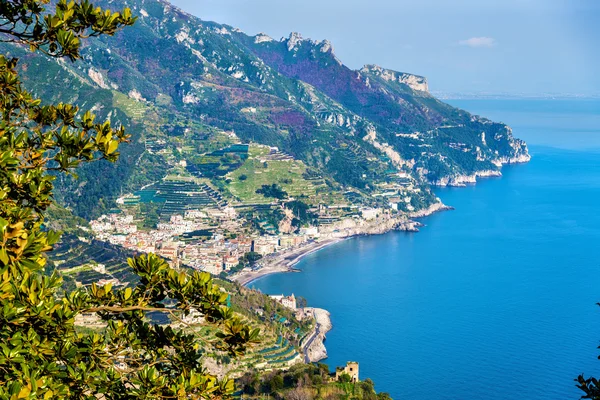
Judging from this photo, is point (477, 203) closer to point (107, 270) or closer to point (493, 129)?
point (493, 129)

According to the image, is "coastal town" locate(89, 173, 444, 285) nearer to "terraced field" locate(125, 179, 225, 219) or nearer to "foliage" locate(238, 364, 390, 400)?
"terraced field" locate(125, 179, 225, 219)

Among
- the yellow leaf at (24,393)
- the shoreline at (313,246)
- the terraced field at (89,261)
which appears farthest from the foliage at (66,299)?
the shoreline at (313,246)

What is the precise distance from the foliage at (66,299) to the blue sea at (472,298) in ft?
81.0

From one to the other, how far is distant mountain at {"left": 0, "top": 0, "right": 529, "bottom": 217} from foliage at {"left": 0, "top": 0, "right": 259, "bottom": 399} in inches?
2207

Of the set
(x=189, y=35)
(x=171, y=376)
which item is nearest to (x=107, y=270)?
(x=171, y=376)

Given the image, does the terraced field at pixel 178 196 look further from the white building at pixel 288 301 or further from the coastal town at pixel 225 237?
the white building at pixel 288 301

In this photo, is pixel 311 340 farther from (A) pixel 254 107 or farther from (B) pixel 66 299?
(A) pixel 254 107

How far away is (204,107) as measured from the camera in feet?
292

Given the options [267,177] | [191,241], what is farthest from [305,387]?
[267,177]

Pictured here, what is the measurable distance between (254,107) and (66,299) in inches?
3450

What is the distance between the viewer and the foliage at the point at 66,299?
11.7ft

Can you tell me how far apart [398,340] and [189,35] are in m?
79.0

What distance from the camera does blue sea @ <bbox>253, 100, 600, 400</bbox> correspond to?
30.5 metres

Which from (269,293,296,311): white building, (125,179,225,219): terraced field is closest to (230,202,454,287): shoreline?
(269,293,296,311): white building
